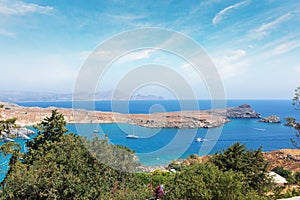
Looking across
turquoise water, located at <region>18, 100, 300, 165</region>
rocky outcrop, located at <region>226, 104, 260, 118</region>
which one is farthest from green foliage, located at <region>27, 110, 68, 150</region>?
rocky outcrop, located at <region>226, 104, 260, 118</region>

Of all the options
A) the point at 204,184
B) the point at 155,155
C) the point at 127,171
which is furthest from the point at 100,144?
the point at 155,155

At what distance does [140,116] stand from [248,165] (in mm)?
13471

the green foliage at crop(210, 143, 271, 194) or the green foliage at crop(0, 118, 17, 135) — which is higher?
the green foliage at crop(0, 118, 17, 135)

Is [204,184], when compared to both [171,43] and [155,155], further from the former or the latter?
[155,155]

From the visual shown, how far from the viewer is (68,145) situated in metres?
8.48

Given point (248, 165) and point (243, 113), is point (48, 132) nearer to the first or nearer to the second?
point (248, 165)

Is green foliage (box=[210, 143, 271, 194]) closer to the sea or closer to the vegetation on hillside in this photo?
the sea

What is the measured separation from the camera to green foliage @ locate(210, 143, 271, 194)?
10734 mm

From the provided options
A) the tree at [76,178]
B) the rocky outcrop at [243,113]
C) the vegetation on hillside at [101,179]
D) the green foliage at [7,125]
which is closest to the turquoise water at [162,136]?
the tree at [76,178]

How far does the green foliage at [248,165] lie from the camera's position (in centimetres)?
1073

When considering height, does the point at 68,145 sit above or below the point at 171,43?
below

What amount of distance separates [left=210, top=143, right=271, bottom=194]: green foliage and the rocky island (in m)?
2.27

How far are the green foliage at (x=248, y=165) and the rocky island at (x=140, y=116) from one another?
2.27 meters

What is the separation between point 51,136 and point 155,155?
6.31m
